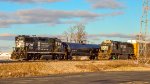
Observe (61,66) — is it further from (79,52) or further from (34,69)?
(79,52)

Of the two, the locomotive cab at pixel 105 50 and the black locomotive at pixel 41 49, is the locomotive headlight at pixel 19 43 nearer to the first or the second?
the black locomotive at pixel 41 49

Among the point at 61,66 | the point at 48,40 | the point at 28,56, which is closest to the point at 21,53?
the point at 28,56

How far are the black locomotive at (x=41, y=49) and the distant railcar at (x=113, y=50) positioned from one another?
7.79 m

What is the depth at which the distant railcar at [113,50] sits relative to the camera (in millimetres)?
68312

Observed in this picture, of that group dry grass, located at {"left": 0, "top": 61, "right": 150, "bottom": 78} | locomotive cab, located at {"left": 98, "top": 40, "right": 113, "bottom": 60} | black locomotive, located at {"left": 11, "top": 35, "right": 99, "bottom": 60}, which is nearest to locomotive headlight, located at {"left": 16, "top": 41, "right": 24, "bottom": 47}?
black locomotive, located at {"left": 11, "top": 35, "right": 99, "bottom": 60}

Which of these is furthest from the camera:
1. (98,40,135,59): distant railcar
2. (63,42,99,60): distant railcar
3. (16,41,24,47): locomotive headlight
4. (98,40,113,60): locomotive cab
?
(98,40,135,59): distant railcar

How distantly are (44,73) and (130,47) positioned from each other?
39.9m

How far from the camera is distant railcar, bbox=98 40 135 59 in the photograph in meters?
68.3

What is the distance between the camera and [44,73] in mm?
37781

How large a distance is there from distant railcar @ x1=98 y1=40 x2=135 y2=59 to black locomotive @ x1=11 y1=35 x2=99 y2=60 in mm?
7790

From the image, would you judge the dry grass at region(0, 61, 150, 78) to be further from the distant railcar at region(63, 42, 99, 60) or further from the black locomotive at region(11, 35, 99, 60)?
the distant railcar at region(63, 42, 99, 60)

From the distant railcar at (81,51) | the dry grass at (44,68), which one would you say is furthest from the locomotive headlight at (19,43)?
the dry grass at (44,68)

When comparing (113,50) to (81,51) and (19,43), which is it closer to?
(81,51)

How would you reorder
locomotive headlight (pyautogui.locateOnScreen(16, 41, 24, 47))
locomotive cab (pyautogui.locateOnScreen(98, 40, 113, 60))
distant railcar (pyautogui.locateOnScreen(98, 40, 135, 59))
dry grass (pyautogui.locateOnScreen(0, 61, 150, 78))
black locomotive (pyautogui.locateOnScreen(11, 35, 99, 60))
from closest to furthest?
dry grass (pyautogui.locateOnScreen(0, 61, 150, 78)) → black locomotive (pyautogui.locateOnScreen(11, 35, 99, 60)) → locomotive headlight (pyautogui.locateOnScreen(16, 41, 24, 47)) → locomotive cab (pyautogui.locateOnScreen(98, 40, 113, 60)) → distant railcar (pyautogui.locateOnScreen(98, 40, 135, 59))
